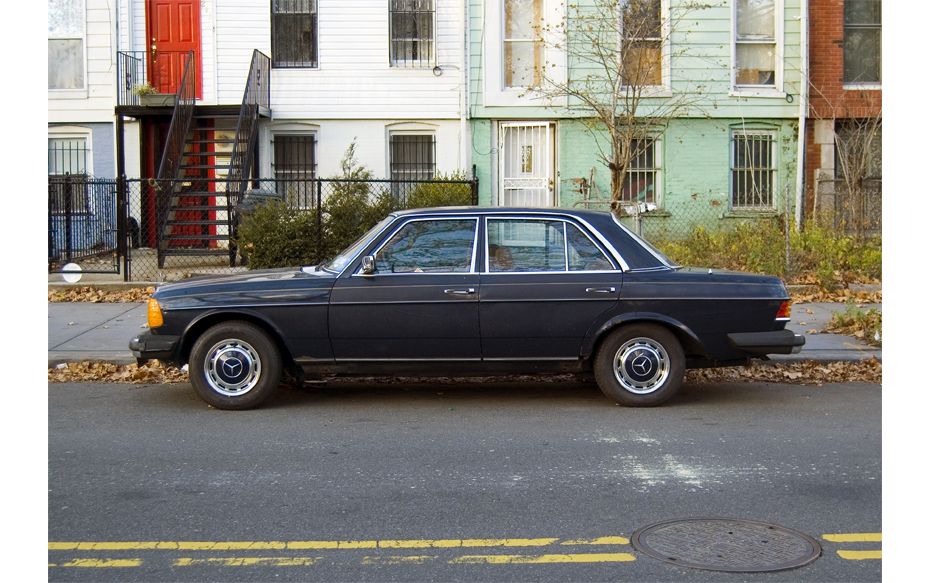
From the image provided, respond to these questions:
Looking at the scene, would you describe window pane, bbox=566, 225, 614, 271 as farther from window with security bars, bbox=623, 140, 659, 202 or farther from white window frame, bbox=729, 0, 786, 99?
white window frame, bbox=729, 0, 786, 99

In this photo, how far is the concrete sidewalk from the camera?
9719 mm

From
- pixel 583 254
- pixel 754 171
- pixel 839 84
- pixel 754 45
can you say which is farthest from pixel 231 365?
pixel 839 84

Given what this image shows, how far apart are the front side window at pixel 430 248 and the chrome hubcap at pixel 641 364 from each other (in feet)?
4.64

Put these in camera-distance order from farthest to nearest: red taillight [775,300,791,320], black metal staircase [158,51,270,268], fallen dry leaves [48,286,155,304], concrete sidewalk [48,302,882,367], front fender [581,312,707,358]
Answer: black metal staircase [158,51,270,268], fallen dry leaves [48,286,155,304], concrete sidewalk [48,302,882,367], red taillight [775,300,791,320], front fender [581,312,707,358]

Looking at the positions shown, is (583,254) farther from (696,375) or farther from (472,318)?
(696,375)

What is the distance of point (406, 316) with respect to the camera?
7.54 m

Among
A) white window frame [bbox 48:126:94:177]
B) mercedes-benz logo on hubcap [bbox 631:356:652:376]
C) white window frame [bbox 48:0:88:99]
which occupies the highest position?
white window frame [bbox 48:0:88:99]

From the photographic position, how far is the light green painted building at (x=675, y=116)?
734 inches

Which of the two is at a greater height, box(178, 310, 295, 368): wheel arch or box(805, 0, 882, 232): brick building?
box(805, 0, 882, 232): brick building

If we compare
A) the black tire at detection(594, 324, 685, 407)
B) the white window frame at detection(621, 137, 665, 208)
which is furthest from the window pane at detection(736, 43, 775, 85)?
the black tire at detection(594, 324, 685, 407)

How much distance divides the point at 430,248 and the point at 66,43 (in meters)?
14.1

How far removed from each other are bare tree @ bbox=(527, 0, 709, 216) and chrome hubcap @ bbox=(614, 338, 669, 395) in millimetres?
10670

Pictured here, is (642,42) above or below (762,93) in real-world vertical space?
above

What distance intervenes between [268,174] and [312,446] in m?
13.2
